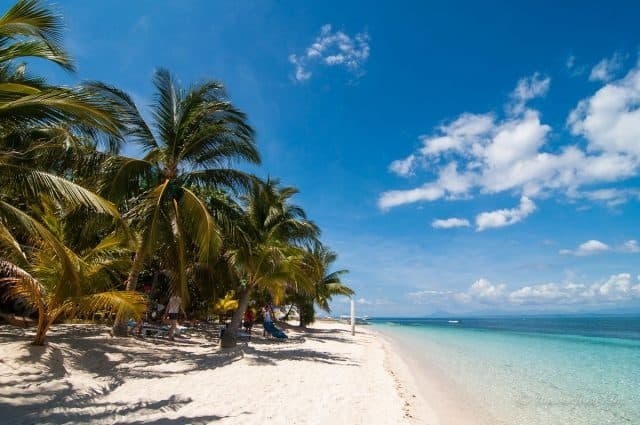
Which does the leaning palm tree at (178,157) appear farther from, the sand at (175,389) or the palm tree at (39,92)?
the palm tree at (39,92)

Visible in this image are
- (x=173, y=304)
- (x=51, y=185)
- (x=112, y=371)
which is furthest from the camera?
(x=173, y=304)

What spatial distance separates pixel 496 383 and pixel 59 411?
971 centimetres

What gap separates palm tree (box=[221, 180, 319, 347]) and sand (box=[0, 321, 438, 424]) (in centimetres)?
313

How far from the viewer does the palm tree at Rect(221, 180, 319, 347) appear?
12.0 metres

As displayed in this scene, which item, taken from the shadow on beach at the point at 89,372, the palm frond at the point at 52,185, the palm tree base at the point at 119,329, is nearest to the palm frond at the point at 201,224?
the shadow on beach at the point at 89,372

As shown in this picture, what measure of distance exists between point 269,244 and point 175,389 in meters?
7.32

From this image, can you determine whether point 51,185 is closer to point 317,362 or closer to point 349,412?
point 349,412

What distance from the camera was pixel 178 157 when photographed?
1010 cm

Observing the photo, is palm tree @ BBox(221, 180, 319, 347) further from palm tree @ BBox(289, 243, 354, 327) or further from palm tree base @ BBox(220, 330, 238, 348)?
palm tree @ BBox(289, 243, 354, 327)

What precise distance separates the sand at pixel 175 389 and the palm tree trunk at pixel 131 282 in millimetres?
480

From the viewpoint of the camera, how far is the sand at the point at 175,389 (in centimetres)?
485

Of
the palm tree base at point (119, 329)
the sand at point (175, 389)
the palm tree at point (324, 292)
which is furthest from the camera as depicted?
the palm tree at point (324, 292)

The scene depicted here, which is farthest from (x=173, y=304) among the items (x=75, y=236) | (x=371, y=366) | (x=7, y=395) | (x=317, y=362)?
(x=7, y=395)

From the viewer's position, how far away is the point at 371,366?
1104 centimetres
